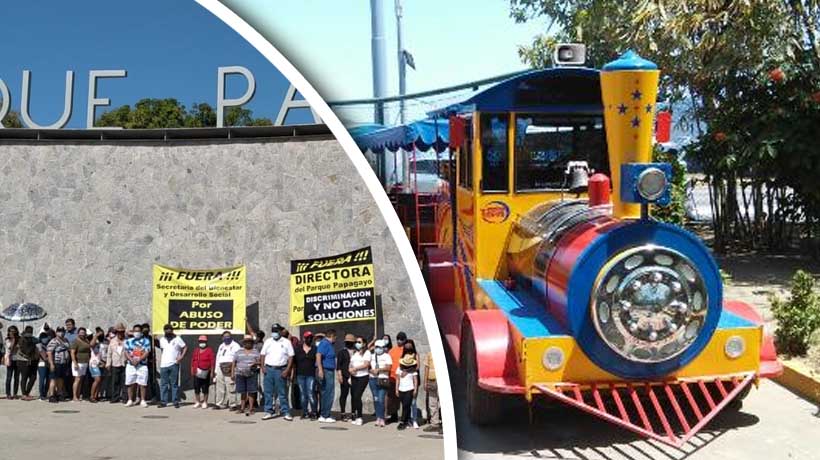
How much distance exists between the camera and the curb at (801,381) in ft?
17.4

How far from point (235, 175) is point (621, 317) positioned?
2.69 metres

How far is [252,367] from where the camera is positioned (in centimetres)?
157

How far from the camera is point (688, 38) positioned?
10.5 metres

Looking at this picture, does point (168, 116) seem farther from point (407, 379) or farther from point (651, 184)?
point (651, 184)

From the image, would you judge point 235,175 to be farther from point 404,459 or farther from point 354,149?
point 404,459

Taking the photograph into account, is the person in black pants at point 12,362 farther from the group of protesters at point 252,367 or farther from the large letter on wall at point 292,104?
the large letter on wall at point 292,104

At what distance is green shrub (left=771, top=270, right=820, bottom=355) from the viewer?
234 inches

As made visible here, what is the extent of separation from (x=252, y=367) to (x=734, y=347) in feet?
11.4

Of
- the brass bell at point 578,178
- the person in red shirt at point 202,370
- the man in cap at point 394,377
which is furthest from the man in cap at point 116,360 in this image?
the brass bell at point 578,178

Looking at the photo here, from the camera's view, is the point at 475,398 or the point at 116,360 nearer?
the point at 116,360

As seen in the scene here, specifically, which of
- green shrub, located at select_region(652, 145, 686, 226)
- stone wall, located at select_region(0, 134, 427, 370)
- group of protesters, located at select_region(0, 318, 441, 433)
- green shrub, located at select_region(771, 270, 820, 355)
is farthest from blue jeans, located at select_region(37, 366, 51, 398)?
green shrub, located at select_region(652, 145, 686, 226)

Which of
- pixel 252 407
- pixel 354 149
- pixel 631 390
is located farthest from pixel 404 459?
pixel 631 390

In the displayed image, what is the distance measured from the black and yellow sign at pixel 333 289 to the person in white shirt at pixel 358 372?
0.24 ft

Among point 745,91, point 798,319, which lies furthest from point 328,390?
point 745,91
